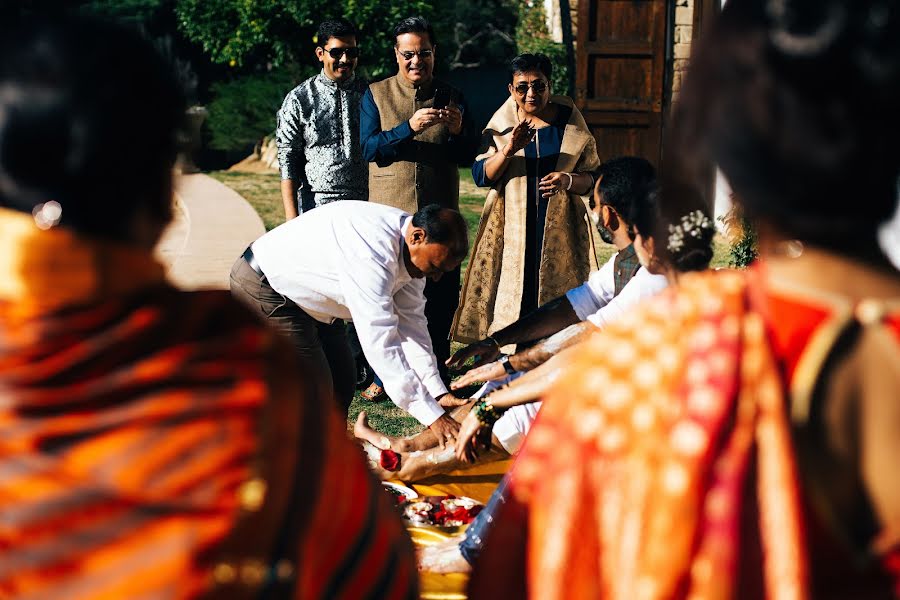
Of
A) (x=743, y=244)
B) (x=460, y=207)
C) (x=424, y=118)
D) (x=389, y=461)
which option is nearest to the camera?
(x=389, y=461)

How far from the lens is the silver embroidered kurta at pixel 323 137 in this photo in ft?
18.8

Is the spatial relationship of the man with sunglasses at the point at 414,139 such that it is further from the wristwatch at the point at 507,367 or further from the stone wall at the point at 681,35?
the stone wall at the point at 681,35

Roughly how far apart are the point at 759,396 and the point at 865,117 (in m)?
0.37

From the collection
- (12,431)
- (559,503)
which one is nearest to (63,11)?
(12,431)

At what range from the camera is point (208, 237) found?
10.3 m

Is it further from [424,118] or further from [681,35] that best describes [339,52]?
[681,35]

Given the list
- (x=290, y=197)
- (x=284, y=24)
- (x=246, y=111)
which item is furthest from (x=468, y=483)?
(x=246, y=111)

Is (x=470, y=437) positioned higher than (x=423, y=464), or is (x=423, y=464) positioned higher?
(x=470, y=437)

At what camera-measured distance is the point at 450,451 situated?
4.17 meters

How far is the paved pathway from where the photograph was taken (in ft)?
28.5

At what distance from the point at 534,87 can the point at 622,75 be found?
5.52m

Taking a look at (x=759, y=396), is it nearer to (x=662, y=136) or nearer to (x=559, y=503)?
(x=559, y=503)

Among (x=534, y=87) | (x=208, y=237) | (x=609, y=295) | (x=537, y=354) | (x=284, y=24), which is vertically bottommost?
(x=208, y=237)

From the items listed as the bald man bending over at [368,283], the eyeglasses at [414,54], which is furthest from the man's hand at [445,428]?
the eyeglasses at [414,54]
